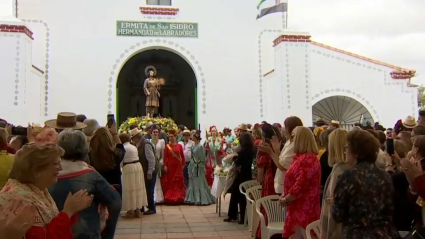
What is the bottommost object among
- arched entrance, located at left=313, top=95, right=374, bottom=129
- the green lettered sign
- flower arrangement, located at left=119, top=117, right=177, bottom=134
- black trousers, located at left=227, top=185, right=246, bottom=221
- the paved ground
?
the paved ground

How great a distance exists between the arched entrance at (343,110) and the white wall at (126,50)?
238cm

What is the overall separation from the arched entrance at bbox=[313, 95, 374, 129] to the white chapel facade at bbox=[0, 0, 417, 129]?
4cm

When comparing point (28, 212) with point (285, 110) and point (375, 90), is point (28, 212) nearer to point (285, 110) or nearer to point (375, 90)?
point (285, 110)

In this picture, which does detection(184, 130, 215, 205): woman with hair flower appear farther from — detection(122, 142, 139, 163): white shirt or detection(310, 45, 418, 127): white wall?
detection(310, 45, 418, 127): white wall

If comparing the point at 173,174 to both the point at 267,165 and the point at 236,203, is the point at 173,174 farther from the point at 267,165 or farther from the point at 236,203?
the point at 267,165

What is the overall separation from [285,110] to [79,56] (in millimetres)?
6023

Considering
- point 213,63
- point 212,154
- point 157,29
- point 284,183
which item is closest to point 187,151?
point 212,154

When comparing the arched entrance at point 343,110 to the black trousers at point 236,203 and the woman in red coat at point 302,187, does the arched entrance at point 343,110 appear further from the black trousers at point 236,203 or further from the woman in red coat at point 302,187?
the woman in red coat at point 302,187

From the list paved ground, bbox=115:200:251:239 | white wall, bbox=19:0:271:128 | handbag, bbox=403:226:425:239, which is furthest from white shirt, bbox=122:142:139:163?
white wall, bbox=19:0:271:128

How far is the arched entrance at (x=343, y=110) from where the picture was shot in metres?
14.0

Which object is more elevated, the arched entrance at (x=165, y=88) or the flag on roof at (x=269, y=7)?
the flag on roof at (x=269, y=7)

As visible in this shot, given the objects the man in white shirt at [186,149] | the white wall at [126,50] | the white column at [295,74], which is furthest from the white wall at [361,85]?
the man in white shirt at [186,149]

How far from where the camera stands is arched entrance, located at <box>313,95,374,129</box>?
14.0m

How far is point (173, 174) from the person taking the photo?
9.55m
